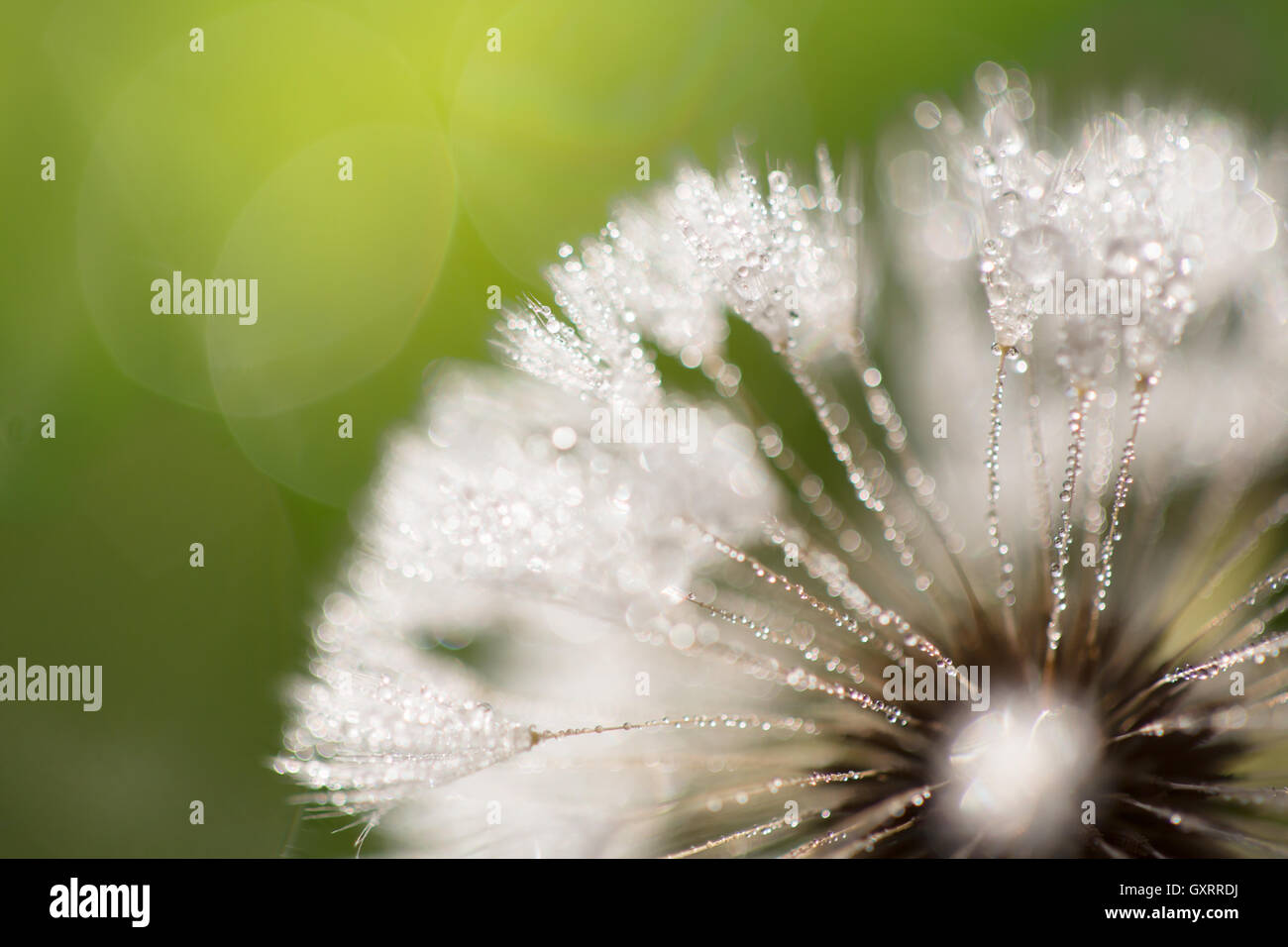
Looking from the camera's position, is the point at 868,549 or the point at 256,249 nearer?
the point at 868,549

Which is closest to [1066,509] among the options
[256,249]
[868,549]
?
[868,549]

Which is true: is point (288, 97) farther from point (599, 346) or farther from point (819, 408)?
point (819, 408)

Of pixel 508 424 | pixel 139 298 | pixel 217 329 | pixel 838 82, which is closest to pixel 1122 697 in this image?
pixel 508 424

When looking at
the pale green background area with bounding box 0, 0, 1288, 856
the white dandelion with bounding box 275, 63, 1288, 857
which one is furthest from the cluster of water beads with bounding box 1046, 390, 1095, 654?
the pale green background area with bounding box 0, 0, 1288, 856

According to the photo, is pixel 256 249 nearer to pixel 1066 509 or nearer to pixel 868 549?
pixel 868 549

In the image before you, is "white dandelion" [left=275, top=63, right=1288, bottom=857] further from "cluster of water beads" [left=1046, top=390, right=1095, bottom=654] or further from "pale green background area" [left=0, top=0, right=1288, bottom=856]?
"pale green background area" [left=0, top=0, right=1288, bottom=856]

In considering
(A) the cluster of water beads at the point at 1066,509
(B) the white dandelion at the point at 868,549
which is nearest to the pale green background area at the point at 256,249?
(B) the white dandelion at the point at 868,549

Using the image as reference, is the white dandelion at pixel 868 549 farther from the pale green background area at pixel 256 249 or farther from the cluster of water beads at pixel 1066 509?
the pale green background area at pixel 256 249
